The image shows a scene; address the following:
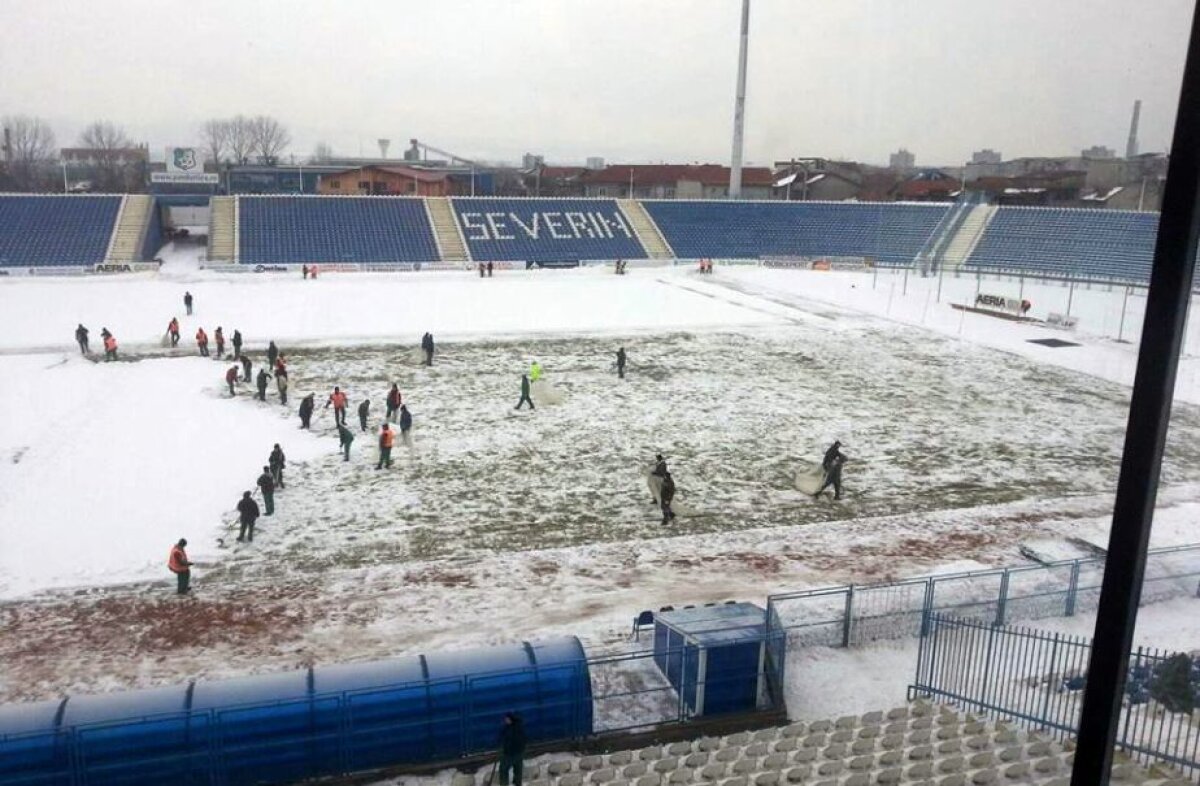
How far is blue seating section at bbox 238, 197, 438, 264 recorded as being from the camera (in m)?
42.9

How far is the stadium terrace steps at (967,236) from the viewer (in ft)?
146

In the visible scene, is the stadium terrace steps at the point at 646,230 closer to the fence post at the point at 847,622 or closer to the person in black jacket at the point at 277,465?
the person in black jacket at the point at 277,465

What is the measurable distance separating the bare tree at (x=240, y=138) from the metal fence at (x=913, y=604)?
76261 millimetres

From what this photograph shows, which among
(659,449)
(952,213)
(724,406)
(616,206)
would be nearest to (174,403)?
(659,449)

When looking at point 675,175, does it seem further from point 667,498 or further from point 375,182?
point 667,498

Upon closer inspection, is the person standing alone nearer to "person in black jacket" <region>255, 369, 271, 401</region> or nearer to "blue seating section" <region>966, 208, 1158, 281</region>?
"person in black jacket" <region>255, 369, 271, 401</region>

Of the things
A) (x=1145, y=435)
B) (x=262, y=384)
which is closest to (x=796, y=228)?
(x=262, y=384)

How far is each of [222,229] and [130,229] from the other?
4025 mm

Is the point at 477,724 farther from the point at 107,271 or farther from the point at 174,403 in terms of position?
the point at 107,271

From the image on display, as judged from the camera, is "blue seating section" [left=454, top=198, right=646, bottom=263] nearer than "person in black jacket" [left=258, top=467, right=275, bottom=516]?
No

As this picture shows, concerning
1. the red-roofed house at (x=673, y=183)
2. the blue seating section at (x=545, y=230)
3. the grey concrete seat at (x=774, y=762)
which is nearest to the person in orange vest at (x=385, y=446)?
the grey concrete seat at (x=774, y=762)

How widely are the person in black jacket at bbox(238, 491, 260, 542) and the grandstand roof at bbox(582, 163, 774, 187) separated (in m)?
63.5

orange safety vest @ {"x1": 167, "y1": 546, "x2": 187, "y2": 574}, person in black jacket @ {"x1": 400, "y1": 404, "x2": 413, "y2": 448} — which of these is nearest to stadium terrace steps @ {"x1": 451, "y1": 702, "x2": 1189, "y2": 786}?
orange safety vest @ {"x1": 167, "y1": 546, "x2": 187, "y2": 574}

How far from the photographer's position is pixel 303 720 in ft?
23.5
